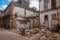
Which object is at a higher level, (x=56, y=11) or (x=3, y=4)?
(x=3, y=4)

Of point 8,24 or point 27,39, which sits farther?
point 8,24

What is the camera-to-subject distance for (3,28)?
17.2 ft

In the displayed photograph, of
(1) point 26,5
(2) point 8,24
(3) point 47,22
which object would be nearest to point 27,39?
(3) point 47,22

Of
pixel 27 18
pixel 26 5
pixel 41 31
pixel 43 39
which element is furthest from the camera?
pixel 26 5

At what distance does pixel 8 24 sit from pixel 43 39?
1.75 m

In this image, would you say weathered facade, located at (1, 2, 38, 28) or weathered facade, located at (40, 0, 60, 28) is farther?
weathered facade, located at (1, 2, 38, 28)

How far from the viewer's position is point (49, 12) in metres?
4.56

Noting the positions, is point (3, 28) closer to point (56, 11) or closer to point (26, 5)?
point (26, 5)

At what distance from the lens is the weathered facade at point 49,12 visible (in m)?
4.17

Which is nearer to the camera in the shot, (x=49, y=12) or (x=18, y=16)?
(x=49, y=12)

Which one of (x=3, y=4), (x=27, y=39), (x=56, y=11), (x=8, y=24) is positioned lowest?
(x=27, y=39)

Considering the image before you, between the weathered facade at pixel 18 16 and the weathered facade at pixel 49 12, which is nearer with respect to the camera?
the weathered facade at pixel 49 12

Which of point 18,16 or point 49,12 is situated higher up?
point 49,12

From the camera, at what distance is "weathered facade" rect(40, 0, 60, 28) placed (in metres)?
4.17
